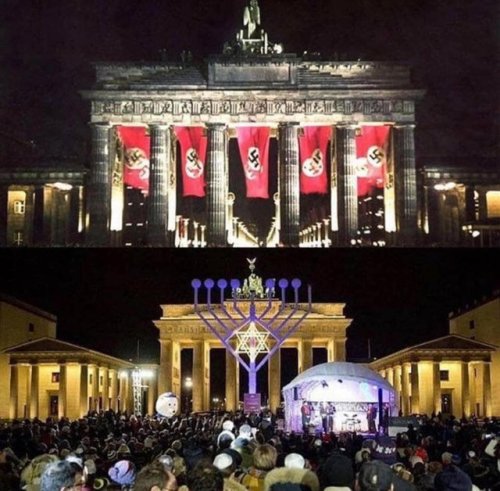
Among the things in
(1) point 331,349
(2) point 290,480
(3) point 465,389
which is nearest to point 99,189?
(1) point 331,349

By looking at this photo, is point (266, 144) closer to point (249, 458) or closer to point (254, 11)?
point (254, 11)

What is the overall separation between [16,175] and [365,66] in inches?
1051

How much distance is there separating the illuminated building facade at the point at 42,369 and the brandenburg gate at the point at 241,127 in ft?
27.6

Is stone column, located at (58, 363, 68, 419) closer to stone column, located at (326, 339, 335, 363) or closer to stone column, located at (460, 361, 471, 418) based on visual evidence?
stone column, located at (326, 339, 335, 363)

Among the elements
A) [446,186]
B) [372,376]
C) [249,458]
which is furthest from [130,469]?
[446,186]

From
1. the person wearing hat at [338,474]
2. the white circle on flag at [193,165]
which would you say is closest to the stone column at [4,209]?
the white circle on flag at [193,165]

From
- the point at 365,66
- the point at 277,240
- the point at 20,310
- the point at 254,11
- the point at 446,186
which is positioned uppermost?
the point at 254,11

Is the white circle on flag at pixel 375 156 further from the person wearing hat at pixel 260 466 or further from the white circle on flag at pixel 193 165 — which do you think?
the person wearing hat at pixel 260 466

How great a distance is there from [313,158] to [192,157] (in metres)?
8.11

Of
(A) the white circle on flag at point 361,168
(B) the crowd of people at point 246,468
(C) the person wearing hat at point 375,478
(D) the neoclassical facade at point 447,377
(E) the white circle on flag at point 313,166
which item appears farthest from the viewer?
(A) the white circle on flag at point 361,168

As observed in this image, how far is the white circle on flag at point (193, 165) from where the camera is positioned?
61812 millimetres

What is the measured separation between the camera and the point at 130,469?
32.7 feet

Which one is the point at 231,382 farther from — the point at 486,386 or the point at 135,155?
the point at 486,386

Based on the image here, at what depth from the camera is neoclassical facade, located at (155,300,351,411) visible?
63.0m
